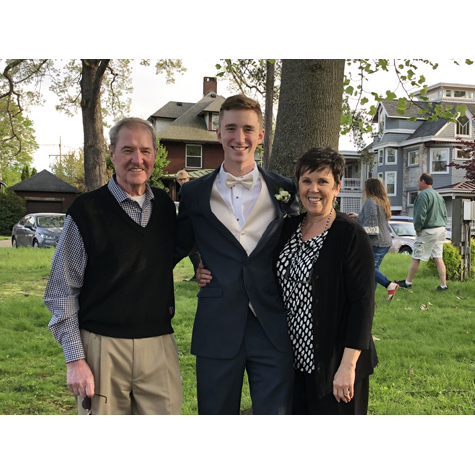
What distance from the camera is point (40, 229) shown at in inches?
718

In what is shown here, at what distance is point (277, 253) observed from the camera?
116 inches

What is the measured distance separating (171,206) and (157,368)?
3.03ft

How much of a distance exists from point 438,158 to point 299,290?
2981cm

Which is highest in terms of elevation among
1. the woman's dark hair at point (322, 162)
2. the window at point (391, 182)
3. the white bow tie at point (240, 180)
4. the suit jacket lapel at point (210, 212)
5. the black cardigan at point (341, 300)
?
the window at point (391, 182)

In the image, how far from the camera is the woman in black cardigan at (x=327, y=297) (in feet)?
8.79

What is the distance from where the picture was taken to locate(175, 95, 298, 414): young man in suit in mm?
2844

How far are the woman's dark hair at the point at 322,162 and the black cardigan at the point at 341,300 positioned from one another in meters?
0.31

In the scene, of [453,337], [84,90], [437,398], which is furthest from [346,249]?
[84,90]

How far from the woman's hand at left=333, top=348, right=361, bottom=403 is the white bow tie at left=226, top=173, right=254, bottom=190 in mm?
1062

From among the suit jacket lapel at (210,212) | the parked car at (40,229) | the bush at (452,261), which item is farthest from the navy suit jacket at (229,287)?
the parked car at (40,229)

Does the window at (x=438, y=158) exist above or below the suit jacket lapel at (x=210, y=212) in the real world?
above

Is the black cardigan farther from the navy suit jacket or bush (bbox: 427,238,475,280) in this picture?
bush (bbox: 427,238,475,280)

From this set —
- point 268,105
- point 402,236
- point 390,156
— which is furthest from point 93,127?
point 390,156

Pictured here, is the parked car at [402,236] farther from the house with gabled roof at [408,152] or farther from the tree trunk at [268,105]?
the house with gabled roof at [408,152]
